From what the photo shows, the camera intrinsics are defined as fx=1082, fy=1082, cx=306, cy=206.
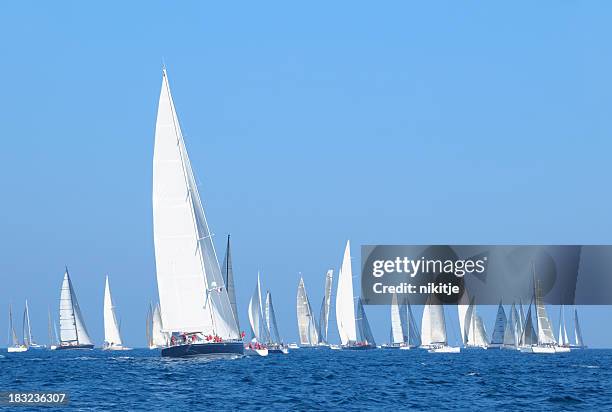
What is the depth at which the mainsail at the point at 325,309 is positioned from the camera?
150250 mm

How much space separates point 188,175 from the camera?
242 feet

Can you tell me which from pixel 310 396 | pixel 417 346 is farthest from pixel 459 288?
pixel 310 396

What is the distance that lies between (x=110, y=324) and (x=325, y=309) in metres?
32.2

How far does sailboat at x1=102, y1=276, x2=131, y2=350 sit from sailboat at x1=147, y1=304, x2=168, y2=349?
5716 mm

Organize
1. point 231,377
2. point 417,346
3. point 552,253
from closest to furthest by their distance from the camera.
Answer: point 231,377
point 552,253
point 417,346

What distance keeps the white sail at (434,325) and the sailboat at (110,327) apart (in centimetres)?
4579

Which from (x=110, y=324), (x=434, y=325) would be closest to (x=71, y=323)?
(x=110, y=324)

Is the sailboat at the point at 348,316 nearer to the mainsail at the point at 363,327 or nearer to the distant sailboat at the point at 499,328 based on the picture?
the mainsail at the point at 363,327

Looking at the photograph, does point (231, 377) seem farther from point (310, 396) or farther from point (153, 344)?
point (153, 344)

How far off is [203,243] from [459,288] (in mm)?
82695

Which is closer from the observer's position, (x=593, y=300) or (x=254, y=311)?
(x=593, y=300)

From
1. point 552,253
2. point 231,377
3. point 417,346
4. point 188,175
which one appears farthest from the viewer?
point 417,346

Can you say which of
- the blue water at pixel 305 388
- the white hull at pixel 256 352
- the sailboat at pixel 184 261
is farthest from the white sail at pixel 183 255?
the white hull at pixel 256 352

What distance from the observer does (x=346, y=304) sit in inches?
5645
